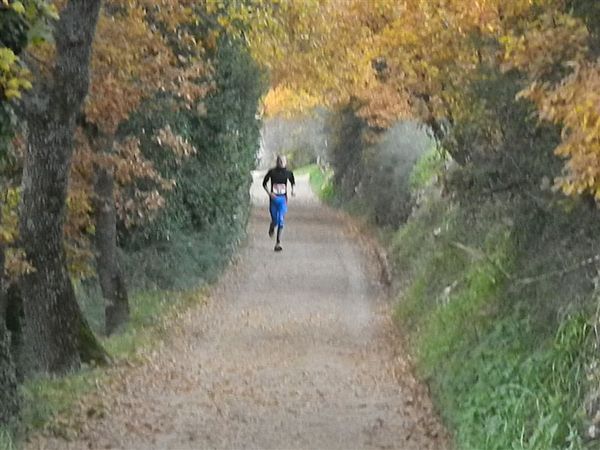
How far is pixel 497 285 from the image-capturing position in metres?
12.5

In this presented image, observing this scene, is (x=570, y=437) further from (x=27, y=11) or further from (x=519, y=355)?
(x=27, y=11)

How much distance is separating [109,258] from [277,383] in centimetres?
452

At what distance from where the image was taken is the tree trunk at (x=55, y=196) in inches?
461

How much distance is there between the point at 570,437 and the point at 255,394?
202 inches

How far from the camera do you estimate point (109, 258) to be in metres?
16.5

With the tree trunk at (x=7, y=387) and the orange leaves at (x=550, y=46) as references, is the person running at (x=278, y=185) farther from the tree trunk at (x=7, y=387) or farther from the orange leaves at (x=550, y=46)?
the orange leaves at (x=550, y=46)

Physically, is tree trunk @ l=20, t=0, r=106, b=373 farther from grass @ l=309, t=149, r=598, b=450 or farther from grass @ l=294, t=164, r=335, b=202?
grass @ l=294, t=164, r=335, b=202

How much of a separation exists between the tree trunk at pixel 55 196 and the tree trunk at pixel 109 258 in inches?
120

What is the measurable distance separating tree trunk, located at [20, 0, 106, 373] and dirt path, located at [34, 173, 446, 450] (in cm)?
91

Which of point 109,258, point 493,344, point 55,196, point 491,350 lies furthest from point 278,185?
point 491,350

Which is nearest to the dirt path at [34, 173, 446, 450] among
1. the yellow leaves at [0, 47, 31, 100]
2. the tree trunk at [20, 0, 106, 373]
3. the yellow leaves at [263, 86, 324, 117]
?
the tree trunk at [20, 0, 106, 373]

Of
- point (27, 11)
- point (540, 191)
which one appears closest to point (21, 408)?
point (27, 11)

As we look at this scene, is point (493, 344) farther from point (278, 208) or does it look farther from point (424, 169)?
point (424, 169)

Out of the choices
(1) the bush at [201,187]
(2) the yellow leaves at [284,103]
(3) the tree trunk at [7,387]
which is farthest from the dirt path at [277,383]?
(2) the yellow leaves at [284,103]
